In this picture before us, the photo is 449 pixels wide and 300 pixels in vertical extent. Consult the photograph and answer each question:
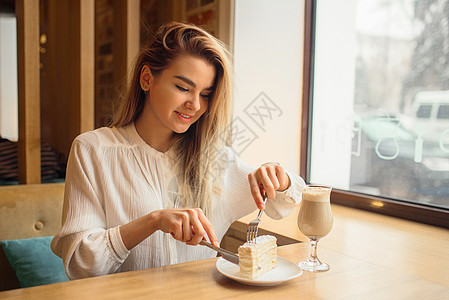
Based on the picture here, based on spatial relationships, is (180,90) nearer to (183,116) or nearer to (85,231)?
(183,116)

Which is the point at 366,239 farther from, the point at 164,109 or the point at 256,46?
the point at 256,46

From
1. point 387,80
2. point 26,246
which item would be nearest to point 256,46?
point 387,80

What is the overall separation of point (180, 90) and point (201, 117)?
7.5 inches

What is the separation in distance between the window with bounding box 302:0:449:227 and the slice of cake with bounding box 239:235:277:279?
1.06m

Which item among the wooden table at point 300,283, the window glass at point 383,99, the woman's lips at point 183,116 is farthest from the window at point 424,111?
the woman's lips at point 183,116

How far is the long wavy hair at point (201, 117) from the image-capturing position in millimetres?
1429

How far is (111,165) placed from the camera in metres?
1.37

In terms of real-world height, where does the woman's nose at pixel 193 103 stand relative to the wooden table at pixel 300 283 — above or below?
above

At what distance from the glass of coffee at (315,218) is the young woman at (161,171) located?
125mm

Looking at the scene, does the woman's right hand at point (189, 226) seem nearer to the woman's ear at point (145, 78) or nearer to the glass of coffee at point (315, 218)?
the glass of coffee at point (315, 218)

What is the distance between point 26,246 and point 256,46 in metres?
1.47

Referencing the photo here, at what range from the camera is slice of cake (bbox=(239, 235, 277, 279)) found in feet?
3.16

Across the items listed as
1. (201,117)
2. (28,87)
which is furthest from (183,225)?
(28,87)

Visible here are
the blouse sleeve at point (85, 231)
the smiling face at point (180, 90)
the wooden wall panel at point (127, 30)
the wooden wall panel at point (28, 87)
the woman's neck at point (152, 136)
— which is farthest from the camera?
the wooden wall panel at point (127, 30)
